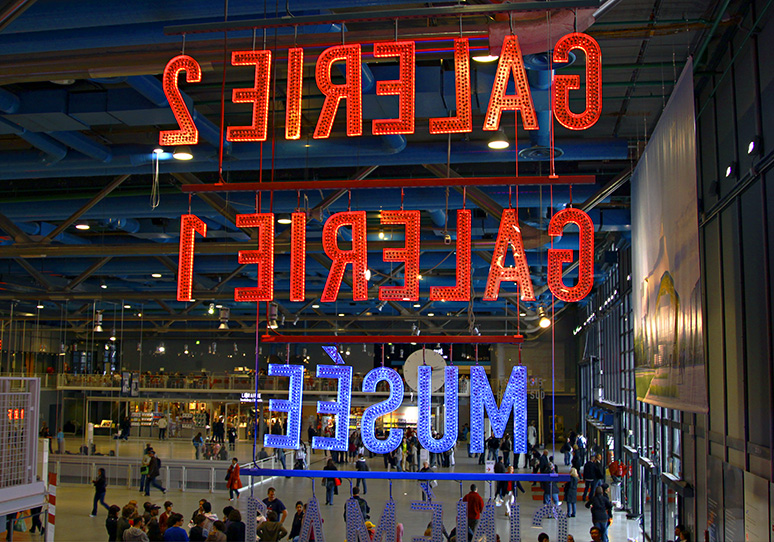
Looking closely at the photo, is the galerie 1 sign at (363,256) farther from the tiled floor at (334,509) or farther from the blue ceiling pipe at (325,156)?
the tiled floor at (334,509)

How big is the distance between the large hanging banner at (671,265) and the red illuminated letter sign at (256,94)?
4.76 meters

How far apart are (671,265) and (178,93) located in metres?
6.54

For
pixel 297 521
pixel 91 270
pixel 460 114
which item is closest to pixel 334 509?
pixel 297 521

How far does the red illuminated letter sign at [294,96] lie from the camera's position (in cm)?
805

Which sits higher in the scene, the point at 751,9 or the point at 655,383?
the point at 751,9

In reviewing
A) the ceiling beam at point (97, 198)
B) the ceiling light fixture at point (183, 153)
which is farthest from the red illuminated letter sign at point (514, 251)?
the ceiling beam at point (97, 198)

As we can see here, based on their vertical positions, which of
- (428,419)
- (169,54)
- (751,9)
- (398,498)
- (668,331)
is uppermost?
(751,9)

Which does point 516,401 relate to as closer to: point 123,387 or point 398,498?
point 398,498

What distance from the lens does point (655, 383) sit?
10688 millimetres

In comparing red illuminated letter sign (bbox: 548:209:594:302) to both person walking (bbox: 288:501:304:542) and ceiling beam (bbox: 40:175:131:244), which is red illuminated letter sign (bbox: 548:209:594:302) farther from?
ceiling beam (bbox: 40:175:131:244)

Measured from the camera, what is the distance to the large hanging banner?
8258mm

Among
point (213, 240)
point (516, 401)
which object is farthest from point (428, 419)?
point (213, 240)

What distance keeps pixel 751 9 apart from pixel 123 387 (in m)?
28.0

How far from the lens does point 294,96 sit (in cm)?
824
